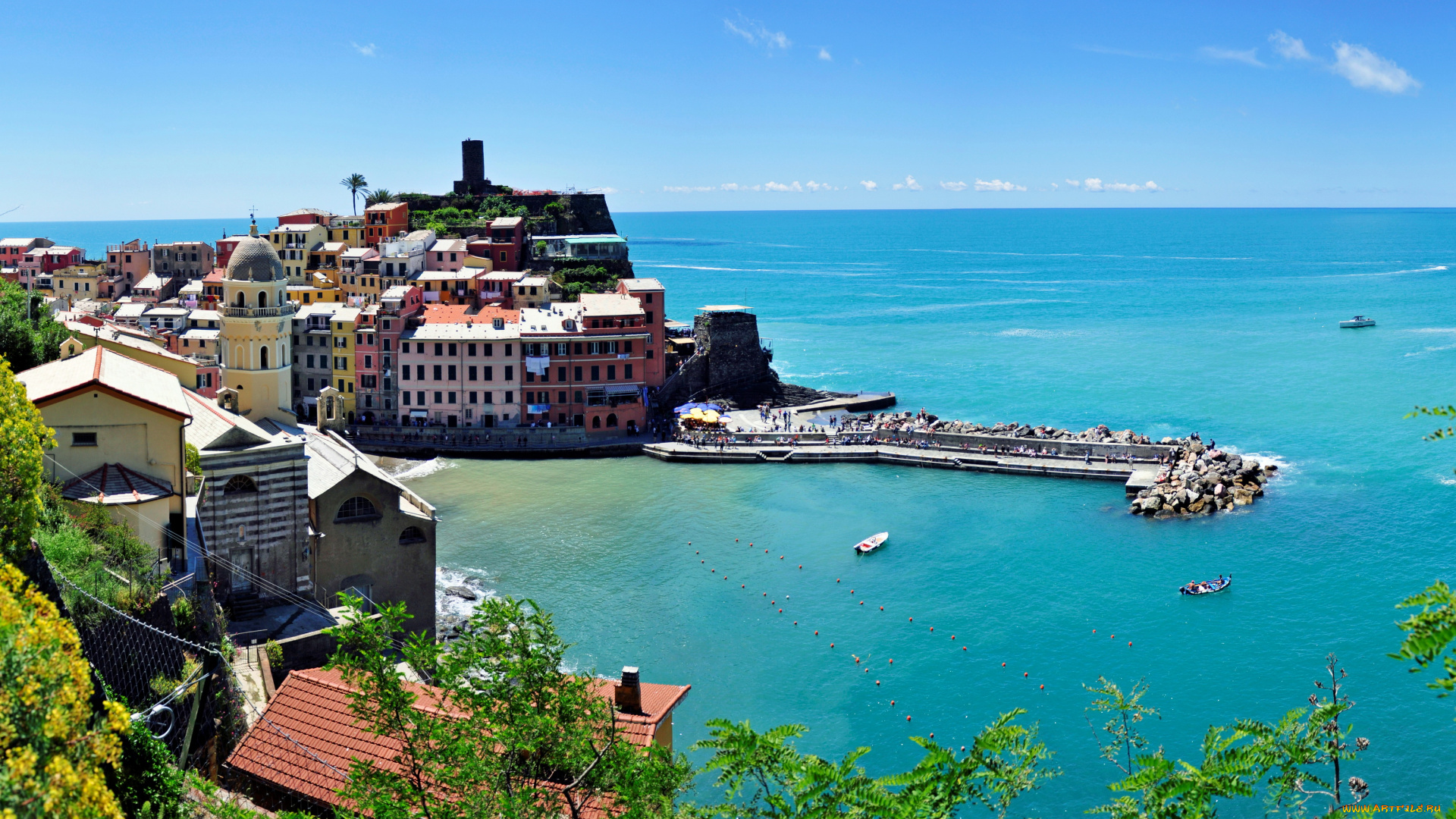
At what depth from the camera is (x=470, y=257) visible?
78.2 meters

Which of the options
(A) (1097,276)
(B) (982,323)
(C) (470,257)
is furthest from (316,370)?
(A) (1097,276)

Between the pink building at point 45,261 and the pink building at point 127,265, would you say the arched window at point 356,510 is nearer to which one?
the pink building at point 127,265

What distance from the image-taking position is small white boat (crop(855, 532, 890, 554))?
43.8 metres

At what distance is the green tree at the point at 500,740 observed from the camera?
11891mm

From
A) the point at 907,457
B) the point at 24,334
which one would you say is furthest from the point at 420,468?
the point at 24,334

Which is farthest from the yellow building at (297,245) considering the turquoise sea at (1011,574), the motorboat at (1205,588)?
the motorboat at (1205,588)

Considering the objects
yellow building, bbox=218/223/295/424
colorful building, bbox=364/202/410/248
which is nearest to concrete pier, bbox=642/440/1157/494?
yellow building, bbox=218/223/295/424

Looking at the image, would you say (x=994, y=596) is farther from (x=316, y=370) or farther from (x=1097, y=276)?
(x=1097, y=276)

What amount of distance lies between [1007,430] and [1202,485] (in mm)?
12693

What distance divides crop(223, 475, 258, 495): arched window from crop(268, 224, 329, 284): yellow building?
5385 centimetres

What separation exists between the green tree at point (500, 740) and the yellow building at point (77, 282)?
3284 inches

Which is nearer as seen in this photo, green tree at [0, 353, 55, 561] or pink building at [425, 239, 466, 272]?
green tree at [0, 353, 55, 561]

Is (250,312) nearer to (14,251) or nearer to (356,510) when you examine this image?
(356,510)

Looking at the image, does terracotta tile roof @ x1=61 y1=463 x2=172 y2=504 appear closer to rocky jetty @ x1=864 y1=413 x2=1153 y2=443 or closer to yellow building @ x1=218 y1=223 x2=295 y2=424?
yellow building @ x1=218 y1=223 x2=295 y2=424
